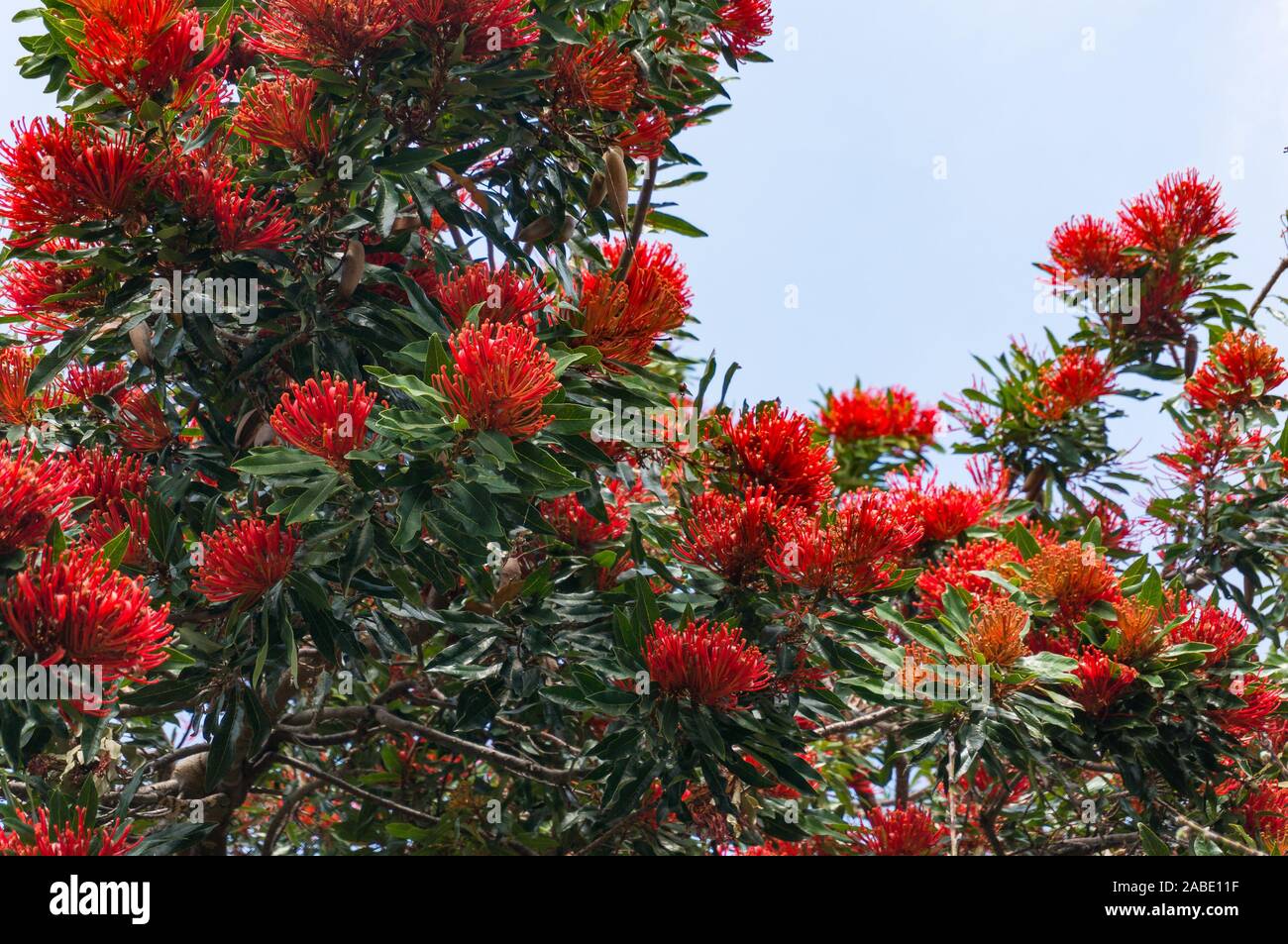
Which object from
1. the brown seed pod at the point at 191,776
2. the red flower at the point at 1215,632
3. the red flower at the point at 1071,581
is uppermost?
the red flower at the point at 1071,581

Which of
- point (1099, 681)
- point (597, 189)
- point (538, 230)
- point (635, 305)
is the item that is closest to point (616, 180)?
point (597, 189)

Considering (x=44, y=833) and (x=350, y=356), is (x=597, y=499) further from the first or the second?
(x=44, y=833)

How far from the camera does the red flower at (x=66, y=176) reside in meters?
2.81

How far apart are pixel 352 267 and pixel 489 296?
45cm

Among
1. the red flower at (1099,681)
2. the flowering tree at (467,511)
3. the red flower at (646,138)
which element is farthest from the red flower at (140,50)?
the red flower at (1099,681)

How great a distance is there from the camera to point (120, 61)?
291 centimetres

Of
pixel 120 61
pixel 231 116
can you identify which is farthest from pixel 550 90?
pixel 120 61

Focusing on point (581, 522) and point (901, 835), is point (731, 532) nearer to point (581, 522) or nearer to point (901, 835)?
point (581, 522)

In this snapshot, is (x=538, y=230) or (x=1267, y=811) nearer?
(x=538, y=230)

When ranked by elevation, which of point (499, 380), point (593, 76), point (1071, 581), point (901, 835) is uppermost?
point (593, 76)

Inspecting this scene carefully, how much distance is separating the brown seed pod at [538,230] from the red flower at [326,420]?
3.58ft

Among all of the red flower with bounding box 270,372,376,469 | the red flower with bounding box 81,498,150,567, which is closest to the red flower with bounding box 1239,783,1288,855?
the red flower with bounding box 270,372,376,469

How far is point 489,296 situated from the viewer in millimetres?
3018

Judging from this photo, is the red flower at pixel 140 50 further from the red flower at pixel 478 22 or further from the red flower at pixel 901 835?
the red flower at pixel 901 835
